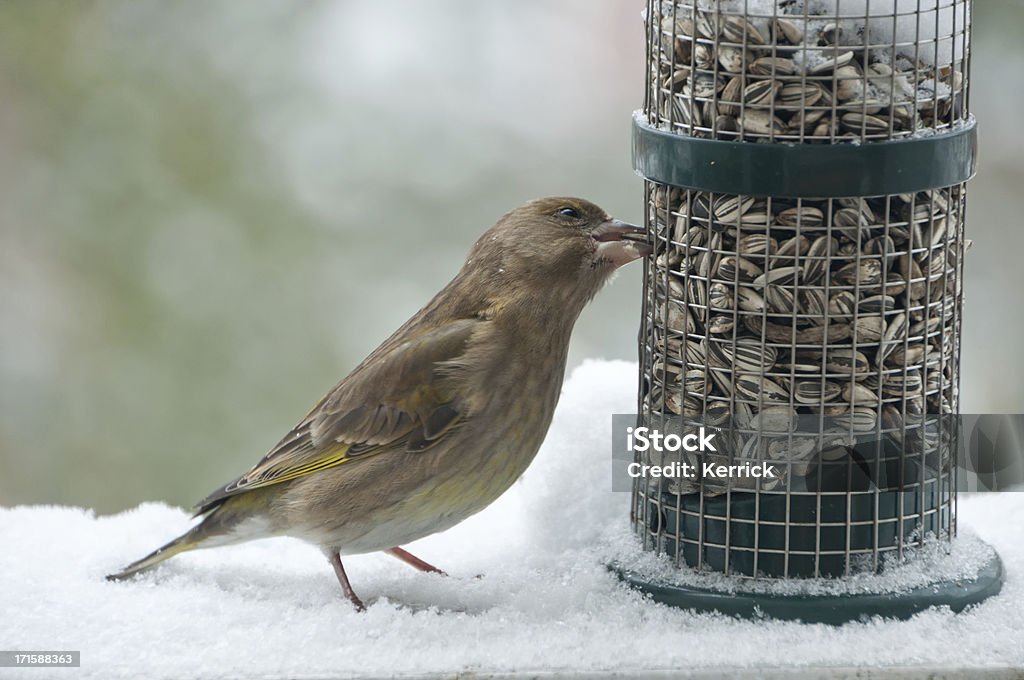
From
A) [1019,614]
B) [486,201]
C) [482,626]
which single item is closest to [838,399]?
[1019,614]

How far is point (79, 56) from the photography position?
22.1ft

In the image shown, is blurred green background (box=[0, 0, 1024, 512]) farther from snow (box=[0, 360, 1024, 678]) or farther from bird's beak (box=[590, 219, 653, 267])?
bird's beak (box=[590, 219, 653, 267])

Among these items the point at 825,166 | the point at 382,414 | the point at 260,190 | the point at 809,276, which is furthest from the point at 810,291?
the point at 260,190

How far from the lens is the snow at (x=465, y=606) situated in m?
3.87

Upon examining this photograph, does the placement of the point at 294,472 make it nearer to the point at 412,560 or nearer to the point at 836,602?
the point at 412,560

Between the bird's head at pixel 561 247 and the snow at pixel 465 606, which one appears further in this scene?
the bird's head at pixel 561 247

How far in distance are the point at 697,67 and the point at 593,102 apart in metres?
2.78

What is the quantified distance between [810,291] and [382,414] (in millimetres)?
1268

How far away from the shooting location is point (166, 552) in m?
4.47

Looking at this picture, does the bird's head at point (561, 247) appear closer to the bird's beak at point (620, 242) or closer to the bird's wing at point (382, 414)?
the bird's beak at point (620, 242)

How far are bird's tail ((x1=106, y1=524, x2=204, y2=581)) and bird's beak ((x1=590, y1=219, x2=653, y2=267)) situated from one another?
1.42 meters

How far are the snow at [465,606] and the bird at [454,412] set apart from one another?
19 cm

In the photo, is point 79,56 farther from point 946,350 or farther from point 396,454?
point 946,350

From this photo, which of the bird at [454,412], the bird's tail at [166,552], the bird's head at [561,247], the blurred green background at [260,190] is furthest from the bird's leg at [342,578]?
the blurred green background at [260,190]
